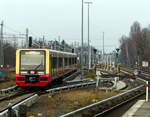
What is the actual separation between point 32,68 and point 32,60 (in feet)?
1.83

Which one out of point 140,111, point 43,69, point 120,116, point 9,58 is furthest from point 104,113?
point 9,58

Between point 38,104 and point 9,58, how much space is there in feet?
173

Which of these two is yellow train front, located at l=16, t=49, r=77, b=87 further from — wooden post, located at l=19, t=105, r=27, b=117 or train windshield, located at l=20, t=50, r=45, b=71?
wooden post, located at l=19, t=105, r=27, b=117

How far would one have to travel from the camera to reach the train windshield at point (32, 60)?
18.0 meters

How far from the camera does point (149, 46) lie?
3371 inches

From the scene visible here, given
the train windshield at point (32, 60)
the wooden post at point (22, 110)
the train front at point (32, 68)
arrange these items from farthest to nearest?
the train windshield at point (32, 60)
the train front at point (32, 68)
the wooden post at point (22, 110)

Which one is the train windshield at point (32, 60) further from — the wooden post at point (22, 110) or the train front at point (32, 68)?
the wooden post at point (22, 110)

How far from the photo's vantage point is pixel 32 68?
18.0m

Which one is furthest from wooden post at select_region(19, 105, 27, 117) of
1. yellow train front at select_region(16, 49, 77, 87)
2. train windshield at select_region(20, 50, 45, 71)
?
train windshield at select_region(20, 50, 45, 71)

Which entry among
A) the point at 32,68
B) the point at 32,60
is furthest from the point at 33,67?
the point at 32,60

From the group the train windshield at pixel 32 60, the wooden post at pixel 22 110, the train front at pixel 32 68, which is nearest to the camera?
the wooden post at pixel 22 110

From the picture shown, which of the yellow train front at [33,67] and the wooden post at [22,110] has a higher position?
the yellow train front at [33,67]

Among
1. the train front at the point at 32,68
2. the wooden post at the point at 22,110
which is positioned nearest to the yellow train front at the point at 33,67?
the train front at the point at 32,68

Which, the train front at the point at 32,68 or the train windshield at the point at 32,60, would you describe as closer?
the train front at the point at 32,68
